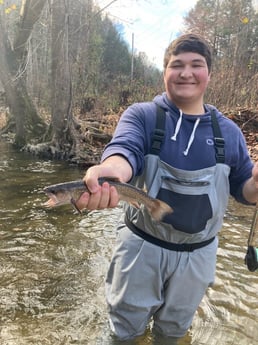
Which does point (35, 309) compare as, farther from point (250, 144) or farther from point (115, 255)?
point (250, 144)

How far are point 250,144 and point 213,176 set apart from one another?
31.3ft

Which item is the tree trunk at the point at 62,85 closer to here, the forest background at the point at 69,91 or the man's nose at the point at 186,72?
the forest background at the point at 69,91

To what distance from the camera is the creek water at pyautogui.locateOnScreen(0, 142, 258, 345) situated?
3605mm

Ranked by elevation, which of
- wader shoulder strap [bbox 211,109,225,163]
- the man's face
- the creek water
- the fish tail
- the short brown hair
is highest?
the short brown hair

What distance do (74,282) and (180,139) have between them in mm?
2689

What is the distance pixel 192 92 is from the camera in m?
2.63

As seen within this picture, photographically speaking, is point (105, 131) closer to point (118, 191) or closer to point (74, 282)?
point (74, 282)

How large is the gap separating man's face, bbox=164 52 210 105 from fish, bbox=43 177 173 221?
0.79m

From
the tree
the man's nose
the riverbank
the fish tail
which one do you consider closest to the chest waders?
the fish tail

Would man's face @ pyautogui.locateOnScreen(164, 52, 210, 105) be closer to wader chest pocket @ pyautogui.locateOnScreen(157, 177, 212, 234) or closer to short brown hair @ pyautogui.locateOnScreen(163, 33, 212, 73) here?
short brown hair @ pyautogui.locateOnScreen(163, 33, 212, 73)

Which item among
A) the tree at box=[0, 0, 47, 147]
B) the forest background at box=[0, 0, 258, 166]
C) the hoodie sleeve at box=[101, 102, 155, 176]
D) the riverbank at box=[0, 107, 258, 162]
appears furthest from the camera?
the tree at box=[0, 0, 47, 147]

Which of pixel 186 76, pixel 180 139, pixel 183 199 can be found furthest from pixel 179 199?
pixel 186 76

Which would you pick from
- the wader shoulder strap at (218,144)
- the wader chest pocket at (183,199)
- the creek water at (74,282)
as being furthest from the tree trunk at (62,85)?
the wader chest pocket at (183,199)

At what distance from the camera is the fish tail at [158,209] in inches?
91.0
